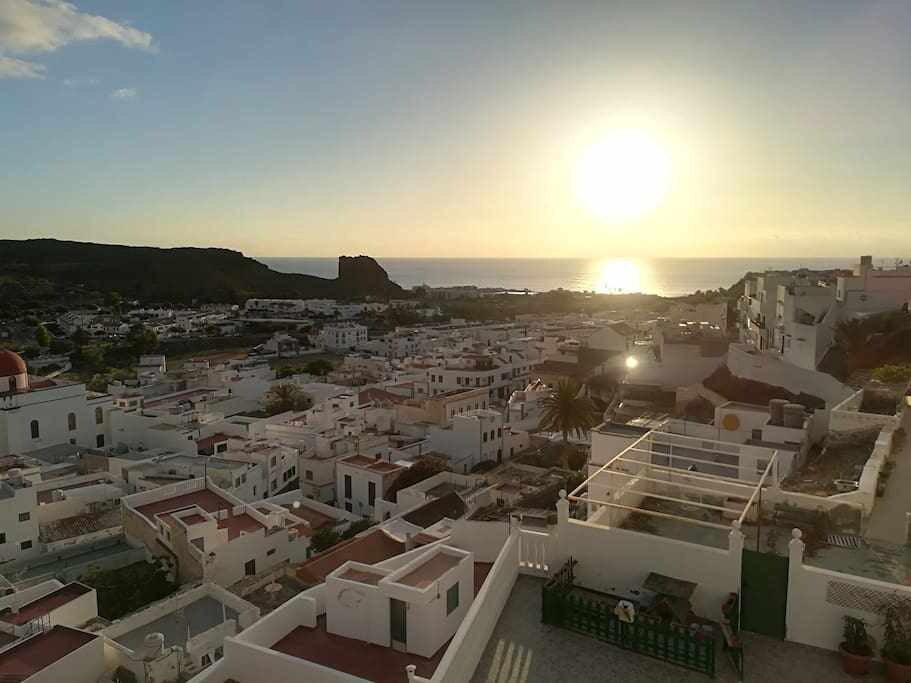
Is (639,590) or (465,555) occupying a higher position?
(639,590)

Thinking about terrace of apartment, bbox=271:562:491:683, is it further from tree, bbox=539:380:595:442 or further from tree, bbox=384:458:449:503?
tree, bbox=539:380:595:442

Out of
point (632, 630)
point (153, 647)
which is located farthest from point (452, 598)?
point (153, 647)

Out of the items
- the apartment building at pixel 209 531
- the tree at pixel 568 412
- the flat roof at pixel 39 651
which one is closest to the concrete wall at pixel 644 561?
the flat roof at pixel 39 651

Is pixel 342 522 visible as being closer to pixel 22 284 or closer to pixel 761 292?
pixel 761 292

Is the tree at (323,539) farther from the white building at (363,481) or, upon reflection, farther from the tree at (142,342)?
the tree at (142,342)

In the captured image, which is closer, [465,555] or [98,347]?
[465,555]

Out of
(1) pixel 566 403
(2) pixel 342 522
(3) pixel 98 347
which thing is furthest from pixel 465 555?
(3) pixel 98 347
